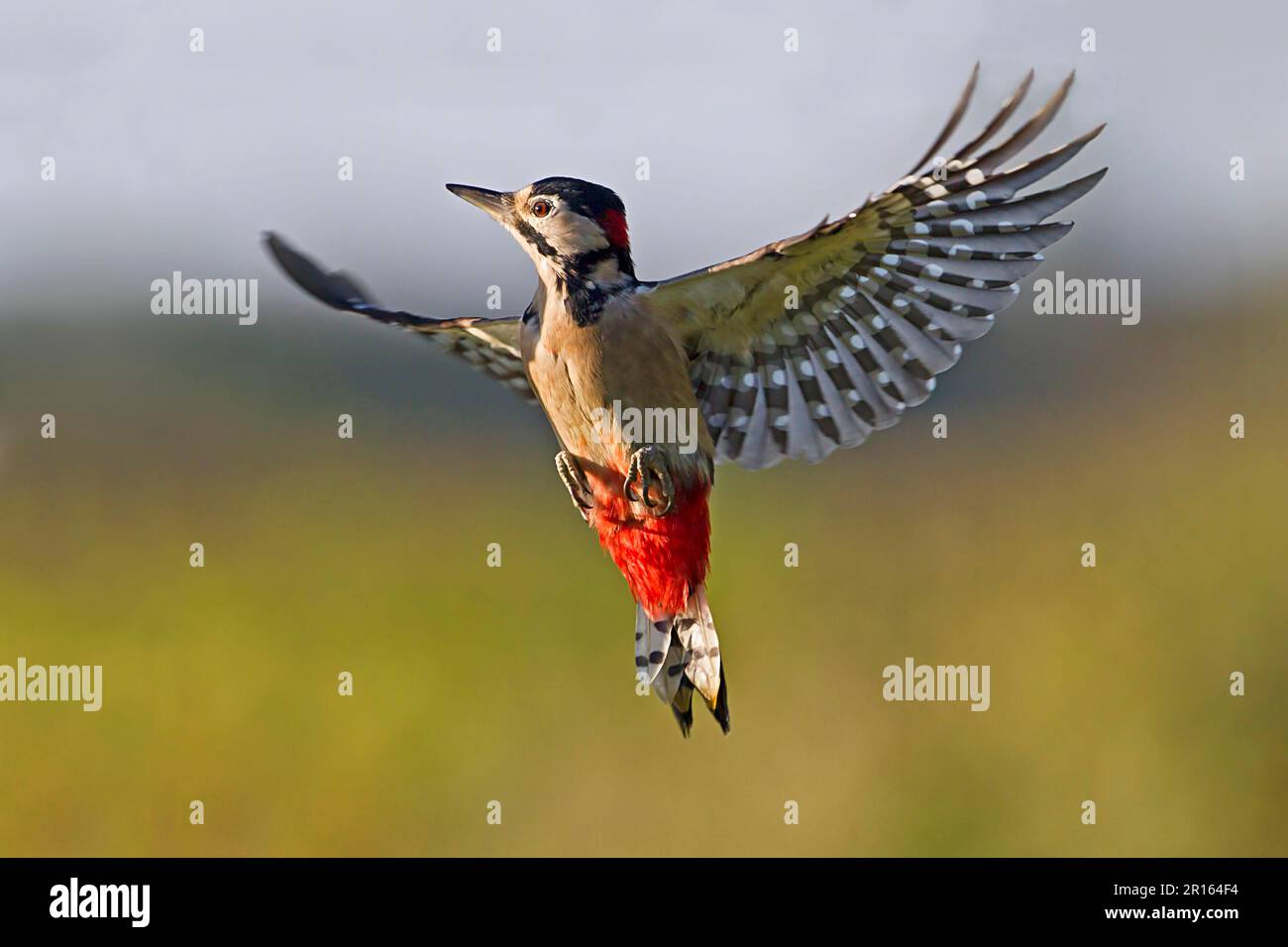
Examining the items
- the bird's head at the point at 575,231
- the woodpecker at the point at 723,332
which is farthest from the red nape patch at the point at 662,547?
the bird's head at the point at 575,231

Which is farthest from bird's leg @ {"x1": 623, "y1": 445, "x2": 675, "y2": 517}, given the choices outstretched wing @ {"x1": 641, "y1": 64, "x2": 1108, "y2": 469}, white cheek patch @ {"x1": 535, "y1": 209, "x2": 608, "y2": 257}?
white cheek patch @ {"x1": 535, "y1": 209, "x2": 608, "y2": 257}

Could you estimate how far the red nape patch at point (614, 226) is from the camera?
3.60 m

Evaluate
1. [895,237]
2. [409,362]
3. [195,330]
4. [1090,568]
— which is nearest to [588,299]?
[895,237]

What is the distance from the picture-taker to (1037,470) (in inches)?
441

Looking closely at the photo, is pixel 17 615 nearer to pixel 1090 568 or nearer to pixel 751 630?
pixel 751 630

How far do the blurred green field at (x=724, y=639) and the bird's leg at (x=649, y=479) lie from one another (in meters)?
3.21

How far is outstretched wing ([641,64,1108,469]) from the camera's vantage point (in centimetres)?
355

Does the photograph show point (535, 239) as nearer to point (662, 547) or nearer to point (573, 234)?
point (573, 234)

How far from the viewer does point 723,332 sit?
154 inches

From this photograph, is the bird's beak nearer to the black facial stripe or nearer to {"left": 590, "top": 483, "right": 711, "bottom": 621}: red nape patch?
the black facial stripe

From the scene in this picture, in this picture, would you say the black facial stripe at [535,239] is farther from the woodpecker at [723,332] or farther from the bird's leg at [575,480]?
the bird's leg at [575,480]

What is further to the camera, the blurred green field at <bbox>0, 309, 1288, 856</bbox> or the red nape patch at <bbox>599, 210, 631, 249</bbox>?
the blurred green field at <bbox>0, 309, 1288, 856</bbox>

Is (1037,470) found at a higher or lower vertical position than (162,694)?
higher

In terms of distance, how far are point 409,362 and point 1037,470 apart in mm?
6541
